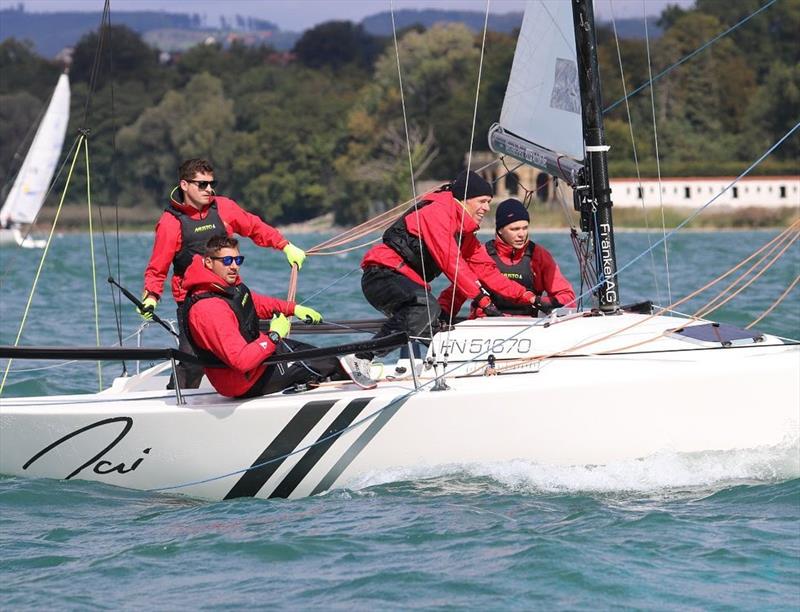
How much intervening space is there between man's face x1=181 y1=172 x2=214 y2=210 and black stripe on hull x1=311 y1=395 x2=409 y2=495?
1575mm

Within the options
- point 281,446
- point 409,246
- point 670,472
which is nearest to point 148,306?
point 281,446

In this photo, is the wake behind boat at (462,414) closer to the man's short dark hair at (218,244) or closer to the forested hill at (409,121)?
the man's short dark hair at (218,244)

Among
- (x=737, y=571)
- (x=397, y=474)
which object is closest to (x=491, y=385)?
(x=397, y=474)

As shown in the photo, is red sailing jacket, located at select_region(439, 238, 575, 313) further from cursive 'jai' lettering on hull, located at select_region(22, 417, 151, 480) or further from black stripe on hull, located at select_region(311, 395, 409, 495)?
cursive 'jai' lettering on hull, located at select_region(22, 417, 151, 480)

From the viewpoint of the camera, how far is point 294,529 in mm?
5805

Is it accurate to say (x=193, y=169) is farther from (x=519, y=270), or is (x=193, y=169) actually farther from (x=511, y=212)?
(x=519, y=270)

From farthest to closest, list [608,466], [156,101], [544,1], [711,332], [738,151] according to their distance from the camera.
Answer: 1. [156,101]
2. [738,151]
3. [544,1]
4. [711,332]
5. [608,466]

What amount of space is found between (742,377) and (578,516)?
990 mm

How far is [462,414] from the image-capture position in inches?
249

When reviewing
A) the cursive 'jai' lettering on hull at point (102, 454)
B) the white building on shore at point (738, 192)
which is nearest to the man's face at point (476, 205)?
the cursive 'jai' lettering on hull at point (102, 454)

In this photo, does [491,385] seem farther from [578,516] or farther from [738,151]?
[738,151]

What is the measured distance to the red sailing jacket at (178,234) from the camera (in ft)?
23.4

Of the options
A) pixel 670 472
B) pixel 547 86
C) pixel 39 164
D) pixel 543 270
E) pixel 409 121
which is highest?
pixel 409 121

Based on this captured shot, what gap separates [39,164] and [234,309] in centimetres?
3684
